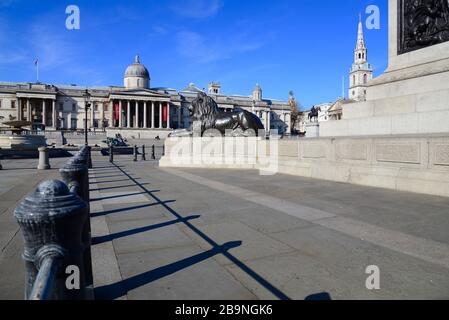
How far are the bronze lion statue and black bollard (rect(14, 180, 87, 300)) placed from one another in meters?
14.8

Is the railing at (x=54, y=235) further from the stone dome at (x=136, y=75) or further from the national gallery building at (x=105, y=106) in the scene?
the stone dome at (x=136, y=75)

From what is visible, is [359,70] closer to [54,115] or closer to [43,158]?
[54,115]

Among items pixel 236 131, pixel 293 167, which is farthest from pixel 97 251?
pixel 236 131

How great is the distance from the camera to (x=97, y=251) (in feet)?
12.9

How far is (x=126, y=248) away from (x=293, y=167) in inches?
367

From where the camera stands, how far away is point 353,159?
9.73m

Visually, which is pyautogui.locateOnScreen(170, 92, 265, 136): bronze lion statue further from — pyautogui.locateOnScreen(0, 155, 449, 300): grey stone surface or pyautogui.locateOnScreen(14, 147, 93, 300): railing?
pyautogui.locateOnScreen(14, 147, 93, 300): railing

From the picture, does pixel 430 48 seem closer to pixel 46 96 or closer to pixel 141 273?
pixel 141 273

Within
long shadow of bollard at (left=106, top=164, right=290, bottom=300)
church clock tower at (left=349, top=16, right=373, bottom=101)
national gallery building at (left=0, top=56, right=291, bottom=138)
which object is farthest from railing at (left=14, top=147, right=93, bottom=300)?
church clock tower at (left=349, top=16, right=373, bottom=101)

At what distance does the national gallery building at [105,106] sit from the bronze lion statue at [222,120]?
266 ft

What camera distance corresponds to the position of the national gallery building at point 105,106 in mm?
99312

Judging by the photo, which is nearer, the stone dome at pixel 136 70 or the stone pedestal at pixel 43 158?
the stone pedestal at pixel 43 158

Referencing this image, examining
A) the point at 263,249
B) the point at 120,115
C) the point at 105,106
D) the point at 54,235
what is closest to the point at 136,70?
the point at 105,106

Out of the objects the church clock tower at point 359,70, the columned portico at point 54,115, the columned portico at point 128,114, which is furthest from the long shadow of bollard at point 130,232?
the church clock tower at point 359,70
